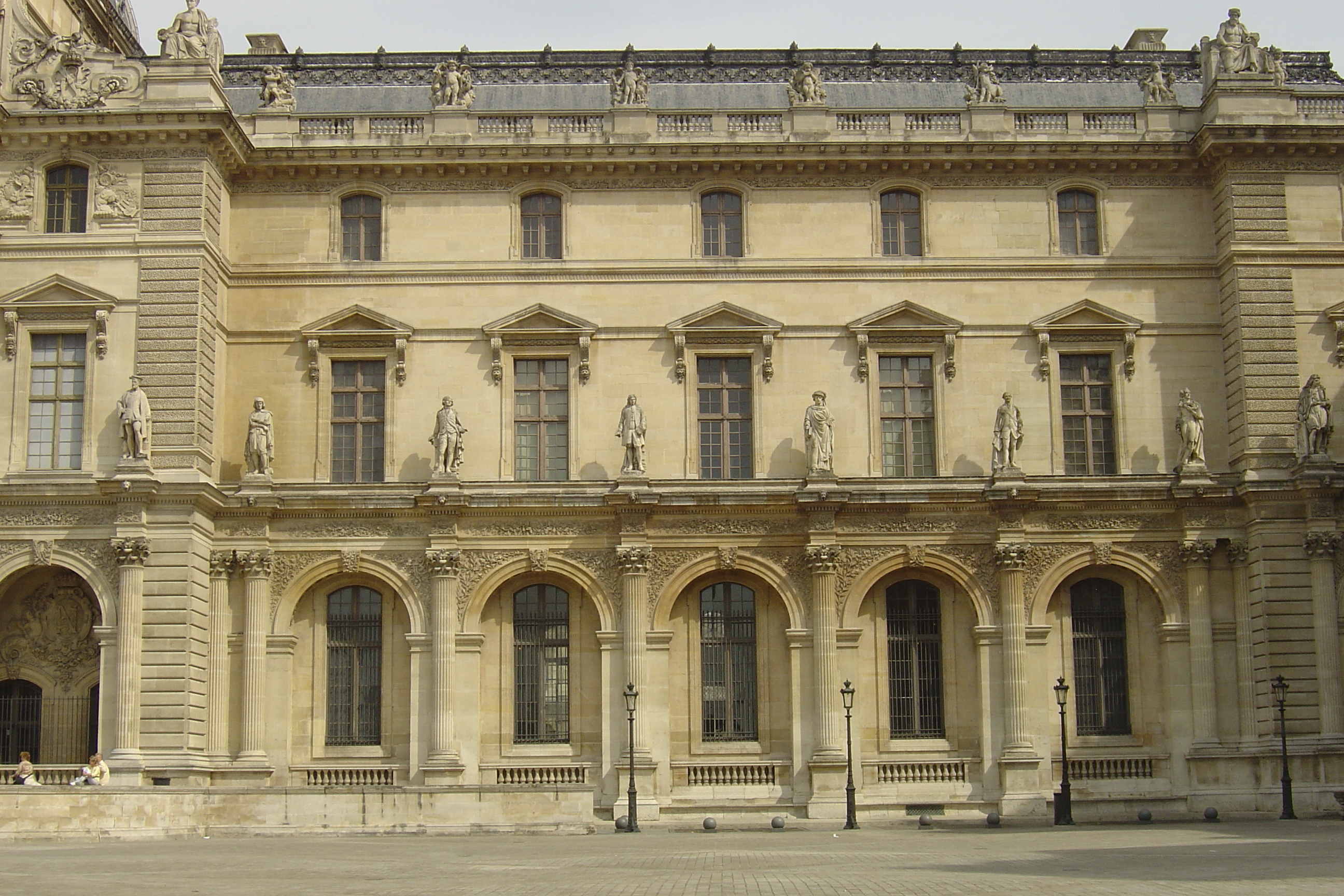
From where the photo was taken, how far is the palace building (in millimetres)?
39719

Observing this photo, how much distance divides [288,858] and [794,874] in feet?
29.7

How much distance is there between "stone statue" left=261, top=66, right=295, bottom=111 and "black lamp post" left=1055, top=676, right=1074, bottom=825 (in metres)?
23.7

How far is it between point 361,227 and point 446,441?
6.54 metres

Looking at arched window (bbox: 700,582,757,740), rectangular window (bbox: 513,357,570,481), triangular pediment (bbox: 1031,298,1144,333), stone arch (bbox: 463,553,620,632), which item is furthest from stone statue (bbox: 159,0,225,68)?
triangular pediment (bbox: 1031,298,1144,333)

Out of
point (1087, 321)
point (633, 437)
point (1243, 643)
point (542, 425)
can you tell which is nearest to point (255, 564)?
point (542, 425)

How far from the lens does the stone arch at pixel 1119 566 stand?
4091 centimetres

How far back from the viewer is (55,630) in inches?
1572

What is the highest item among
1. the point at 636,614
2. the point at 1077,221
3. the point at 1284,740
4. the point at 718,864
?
the point at 1077,221

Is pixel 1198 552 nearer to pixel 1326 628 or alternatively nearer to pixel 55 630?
pixel 1326 628

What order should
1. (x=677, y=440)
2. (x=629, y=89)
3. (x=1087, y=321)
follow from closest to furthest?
(x=677, y=440) → (x=1087, y=321) → (x=629, y=89)

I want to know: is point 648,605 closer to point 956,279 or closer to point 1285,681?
point 956,279

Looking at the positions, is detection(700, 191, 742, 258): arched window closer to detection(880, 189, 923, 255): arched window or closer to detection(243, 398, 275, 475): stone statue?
detection(880, 189, 923, 255): arched window

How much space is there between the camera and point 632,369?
42.2m

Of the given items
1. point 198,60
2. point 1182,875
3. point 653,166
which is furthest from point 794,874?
point 198,60
